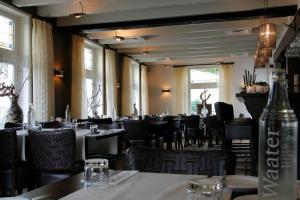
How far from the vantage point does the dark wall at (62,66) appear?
320 inches

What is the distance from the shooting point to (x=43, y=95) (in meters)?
7.21

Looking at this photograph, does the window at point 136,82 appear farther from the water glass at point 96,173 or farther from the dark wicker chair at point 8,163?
the water glass at point 96,173

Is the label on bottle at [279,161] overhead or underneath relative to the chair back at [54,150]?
overhead

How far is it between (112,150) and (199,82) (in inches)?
463

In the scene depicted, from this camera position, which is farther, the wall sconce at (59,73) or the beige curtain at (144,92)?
the beige curtain at (144,92)

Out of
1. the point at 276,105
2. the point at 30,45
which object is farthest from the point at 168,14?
the point at 276,105

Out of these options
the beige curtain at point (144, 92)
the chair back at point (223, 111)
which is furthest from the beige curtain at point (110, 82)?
the chair back at point (223, 111)

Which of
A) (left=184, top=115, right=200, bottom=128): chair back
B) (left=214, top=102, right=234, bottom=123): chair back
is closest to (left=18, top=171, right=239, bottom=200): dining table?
(left=214, top=102, right=234, bottom=123): chair back

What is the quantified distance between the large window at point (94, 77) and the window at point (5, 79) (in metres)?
3.33

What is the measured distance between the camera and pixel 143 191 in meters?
1.10

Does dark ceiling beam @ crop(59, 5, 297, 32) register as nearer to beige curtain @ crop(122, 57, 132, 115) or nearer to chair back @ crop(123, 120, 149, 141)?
chair back @ crop(123, 120, 149, 141)

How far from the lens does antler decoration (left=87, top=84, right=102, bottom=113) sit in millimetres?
10126

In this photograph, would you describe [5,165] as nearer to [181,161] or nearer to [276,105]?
[181,161]

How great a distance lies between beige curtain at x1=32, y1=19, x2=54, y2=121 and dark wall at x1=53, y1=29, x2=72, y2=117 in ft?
2.39
